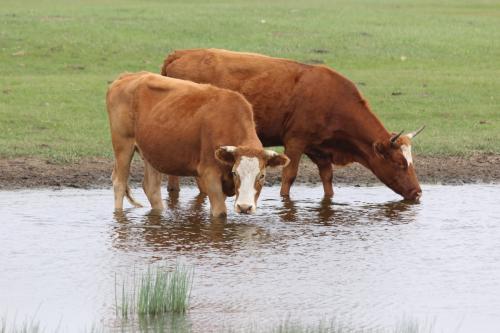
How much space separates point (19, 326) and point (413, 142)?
9.89m

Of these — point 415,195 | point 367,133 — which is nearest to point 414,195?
point 415,195

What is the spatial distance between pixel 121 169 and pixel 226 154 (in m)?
1.82

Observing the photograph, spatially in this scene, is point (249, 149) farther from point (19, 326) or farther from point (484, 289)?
point (19, 326)

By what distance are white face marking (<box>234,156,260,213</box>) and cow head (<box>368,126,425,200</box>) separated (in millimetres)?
2576

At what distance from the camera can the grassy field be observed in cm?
1850

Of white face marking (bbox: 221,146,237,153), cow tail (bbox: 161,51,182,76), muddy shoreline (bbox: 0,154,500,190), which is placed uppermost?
cow tail (bbox: 161,51,182,76)

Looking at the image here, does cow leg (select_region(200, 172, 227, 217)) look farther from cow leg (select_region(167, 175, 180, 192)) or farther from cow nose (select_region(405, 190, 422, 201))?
cow nose (select_region(405, 190, 422, 201))

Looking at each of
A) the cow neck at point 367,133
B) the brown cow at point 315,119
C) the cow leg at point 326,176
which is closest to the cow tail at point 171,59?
the brown cow at point 315,119

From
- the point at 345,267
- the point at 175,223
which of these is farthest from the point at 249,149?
the point at 345,267

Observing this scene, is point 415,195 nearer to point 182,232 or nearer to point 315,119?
point 315,119

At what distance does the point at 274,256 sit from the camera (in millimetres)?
11164

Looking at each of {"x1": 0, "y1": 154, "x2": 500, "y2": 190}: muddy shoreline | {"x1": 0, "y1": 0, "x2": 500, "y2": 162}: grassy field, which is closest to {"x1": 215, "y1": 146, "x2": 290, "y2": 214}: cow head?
{"x1": 0, "y1": 154, "x2": 500, "y2": 190}: muddy shoreline

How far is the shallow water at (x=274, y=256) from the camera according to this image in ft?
30.5

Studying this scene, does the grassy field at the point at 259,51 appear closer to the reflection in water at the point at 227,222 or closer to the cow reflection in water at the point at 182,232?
the reflection in water at the point at 227,222
